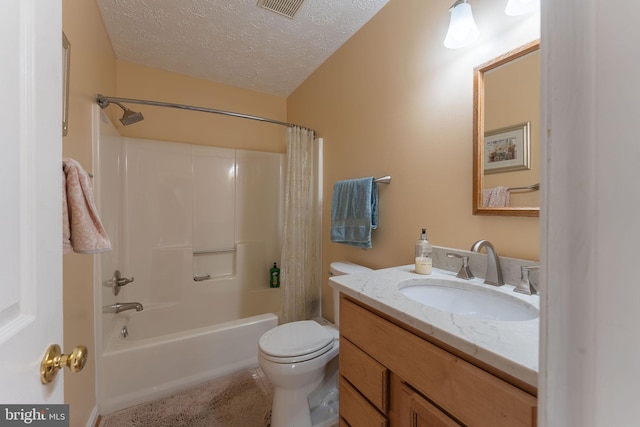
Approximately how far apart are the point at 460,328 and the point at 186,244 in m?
2.23

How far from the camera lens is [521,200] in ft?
2.97

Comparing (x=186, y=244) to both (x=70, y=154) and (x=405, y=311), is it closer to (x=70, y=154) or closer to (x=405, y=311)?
(x=70, y=154)

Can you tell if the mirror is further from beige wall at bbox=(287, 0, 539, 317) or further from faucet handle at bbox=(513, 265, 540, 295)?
faucet handle at bbox=(513, 265, 540, 295)

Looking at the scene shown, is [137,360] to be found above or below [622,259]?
below

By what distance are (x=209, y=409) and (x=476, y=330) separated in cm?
158

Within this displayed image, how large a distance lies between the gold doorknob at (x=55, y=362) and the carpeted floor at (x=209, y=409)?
1223 millimetres

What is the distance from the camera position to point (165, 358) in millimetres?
1547

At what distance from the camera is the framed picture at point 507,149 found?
0.90 meters

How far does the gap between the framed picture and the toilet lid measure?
3.59 ft

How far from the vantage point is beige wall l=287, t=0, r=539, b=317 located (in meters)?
1.00

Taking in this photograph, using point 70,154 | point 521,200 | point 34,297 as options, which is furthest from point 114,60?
point 521,200

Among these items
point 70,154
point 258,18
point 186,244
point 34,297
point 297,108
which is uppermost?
point 258,18

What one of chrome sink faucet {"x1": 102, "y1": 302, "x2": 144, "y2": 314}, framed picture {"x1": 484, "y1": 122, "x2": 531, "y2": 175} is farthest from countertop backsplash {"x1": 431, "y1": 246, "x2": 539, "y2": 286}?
chrome sink faucet {"x1": 102, "y1": 302, "x2": 144, "y2": 314}

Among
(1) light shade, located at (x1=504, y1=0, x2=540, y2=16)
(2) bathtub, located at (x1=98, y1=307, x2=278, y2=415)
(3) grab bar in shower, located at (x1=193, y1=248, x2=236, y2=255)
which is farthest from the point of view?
(3) grab bar in shower, located at (x1=193, y1=248, x2=236, y2=255)
